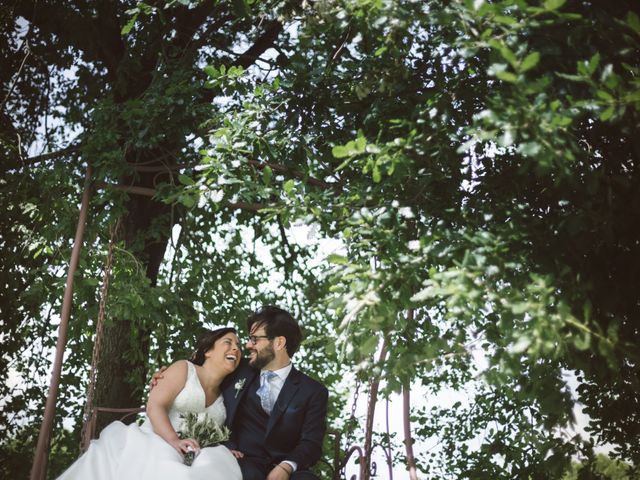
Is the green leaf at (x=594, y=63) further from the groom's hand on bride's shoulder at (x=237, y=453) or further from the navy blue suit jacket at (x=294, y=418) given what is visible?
the groom's hand on bride's shoulder at (x=237, y=453)

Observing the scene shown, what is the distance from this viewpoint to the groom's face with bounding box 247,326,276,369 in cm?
431

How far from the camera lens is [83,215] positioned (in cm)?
492

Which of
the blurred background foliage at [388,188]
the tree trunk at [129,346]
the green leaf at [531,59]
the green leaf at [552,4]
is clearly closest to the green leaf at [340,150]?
the blurred background foliage at [388,188]

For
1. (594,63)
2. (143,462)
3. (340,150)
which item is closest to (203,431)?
(143,462)

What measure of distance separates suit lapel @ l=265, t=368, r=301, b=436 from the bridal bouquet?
0.29 m

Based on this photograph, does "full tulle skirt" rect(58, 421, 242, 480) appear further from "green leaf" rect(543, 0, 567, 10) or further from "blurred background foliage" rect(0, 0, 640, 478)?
"green leaf" rect(543, 0, 567, 10)

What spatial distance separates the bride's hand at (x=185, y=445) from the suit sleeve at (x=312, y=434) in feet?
1.83

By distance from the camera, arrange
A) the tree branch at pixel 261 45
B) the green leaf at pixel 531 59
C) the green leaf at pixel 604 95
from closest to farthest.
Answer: the green leaf at pixel 531 59, the green leaf at pixel 604 95, the tree branch at pixel 261 45

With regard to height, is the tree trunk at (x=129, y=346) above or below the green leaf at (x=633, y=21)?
above

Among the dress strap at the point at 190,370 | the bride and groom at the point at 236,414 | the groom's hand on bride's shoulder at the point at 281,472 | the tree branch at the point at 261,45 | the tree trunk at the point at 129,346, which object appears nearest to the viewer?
the bride and groom at the point at 236,414

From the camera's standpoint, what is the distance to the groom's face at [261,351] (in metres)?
4.31

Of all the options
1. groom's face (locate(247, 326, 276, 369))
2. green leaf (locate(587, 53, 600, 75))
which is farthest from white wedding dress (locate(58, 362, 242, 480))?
green leaf (locate(587, 53, 600, 75))

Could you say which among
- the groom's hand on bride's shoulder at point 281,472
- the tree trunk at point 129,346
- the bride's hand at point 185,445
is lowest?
the groom's hand on bride's shoulder at point 281,472

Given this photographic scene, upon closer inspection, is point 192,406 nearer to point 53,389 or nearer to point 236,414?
point 236,414
